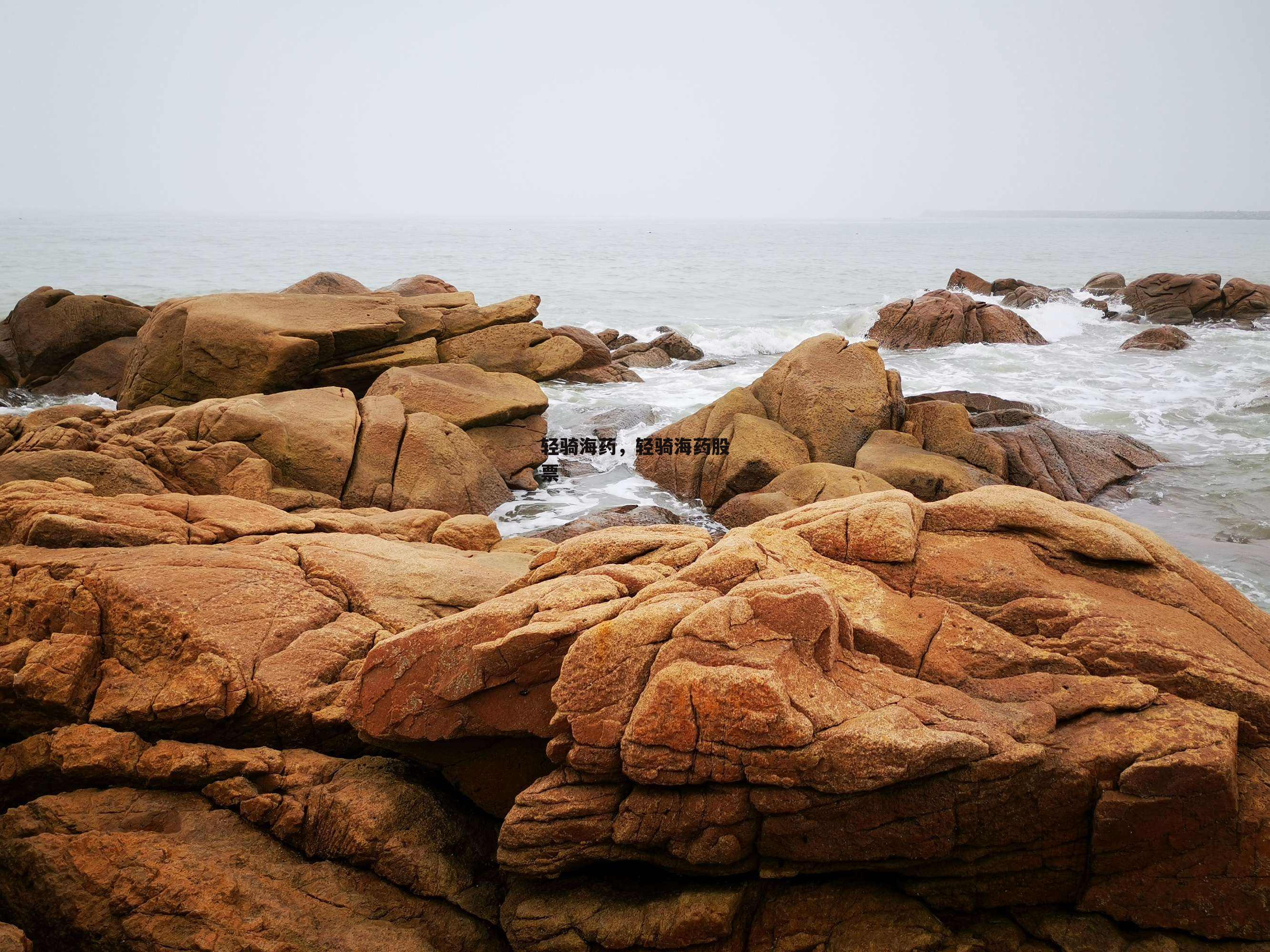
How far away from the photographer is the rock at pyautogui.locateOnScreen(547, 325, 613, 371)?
2141 centimetres

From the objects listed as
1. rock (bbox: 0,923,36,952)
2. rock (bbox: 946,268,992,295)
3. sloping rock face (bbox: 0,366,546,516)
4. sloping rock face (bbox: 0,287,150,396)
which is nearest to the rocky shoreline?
rock (bbox: 0,923,36,952)

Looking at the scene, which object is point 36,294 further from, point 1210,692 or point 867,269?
point 867,269

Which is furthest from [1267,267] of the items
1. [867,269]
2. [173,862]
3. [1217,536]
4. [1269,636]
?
[173,862]

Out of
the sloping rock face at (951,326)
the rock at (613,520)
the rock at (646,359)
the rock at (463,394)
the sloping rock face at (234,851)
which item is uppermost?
the sloping rock face at (951,326)

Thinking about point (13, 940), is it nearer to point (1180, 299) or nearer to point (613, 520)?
point (613, 520)

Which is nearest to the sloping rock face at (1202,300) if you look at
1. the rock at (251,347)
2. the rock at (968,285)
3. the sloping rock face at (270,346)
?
the rock at (968,285)

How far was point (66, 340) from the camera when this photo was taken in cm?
1781

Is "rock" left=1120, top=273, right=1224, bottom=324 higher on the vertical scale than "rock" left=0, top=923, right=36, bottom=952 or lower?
higher

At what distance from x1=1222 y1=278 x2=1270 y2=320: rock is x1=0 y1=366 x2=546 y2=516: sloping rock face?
30.5 meters

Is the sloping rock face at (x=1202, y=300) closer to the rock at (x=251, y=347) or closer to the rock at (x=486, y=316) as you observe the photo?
the rock at (x=486, y=316)

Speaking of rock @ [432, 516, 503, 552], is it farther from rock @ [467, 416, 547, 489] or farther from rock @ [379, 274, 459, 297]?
rock @ [379, 274, 459, 297]

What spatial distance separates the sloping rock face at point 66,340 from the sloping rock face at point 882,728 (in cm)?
1633

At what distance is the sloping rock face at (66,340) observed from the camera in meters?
17.6

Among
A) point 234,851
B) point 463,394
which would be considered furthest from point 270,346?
point 234,851
